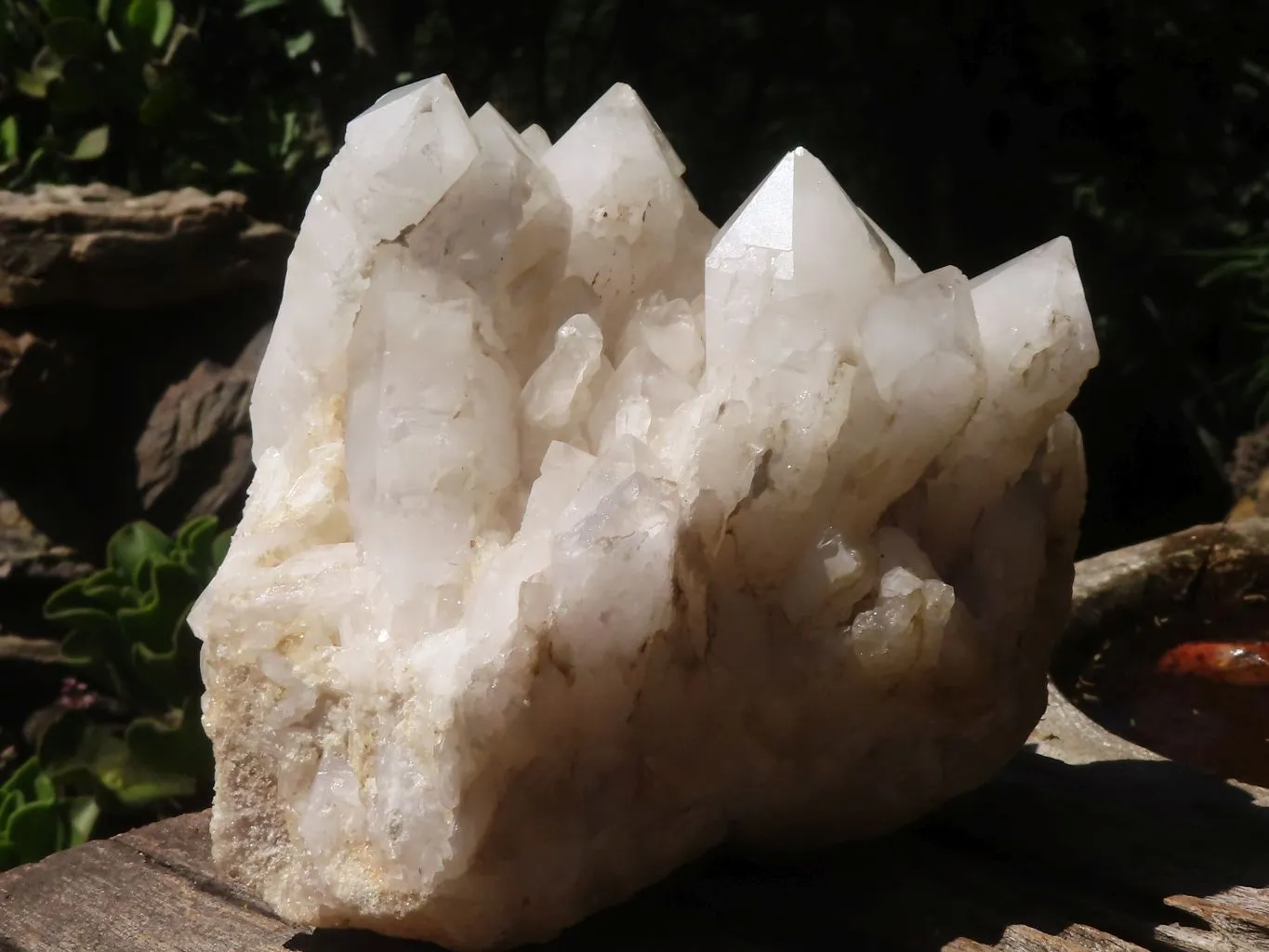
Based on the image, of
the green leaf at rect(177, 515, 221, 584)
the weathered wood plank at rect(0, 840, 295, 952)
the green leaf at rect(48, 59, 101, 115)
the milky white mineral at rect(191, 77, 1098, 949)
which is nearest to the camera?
the milky white mineral at rect(191, 77, 1098, 949)

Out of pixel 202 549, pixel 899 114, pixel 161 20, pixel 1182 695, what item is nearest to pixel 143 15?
pixel 161 20

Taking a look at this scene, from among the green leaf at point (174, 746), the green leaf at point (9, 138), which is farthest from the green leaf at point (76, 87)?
the green leaf at point (174, 746)

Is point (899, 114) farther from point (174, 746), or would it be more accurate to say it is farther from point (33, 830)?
point (33, 830)

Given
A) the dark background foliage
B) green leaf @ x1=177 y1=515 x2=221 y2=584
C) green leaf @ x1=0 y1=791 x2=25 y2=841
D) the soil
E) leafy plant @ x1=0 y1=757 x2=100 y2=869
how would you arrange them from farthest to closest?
the dark background foliage → green leaf @ x1=177 y1=515 x2=221 y2=584 → green leaf @ x1=0 y1=791 x2=25 y2=841 → leafy plant @ x1=0 y1=757 x2=100 y2=869 → the soil

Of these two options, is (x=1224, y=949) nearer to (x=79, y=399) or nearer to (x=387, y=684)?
(x=387, y=684)

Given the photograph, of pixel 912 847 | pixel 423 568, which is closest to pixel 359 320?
pixel 423 568

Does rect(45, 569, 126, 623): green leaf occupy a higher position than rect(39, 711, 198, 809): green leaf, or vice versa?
rect(45, 569, 126, 623): green leaf

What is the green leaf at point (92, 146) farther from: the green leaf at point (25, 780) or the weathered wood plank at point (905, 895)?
the weathered wood plank at point (905, 895)

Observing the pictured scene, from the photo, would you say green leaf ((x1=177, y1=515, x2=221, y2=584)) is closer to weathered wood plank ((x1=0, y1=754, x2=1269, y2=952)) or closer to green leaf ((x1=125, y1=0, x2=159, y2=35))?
weathered wood plank ((x1=0, y1=754, x2=1269, y2=952))

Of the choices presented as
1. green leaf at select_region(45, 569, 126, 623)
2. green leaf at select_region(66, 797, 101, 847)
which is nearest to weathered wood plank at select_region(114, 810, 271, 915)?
green leaf at select_region(66, 797, 101, 847)
